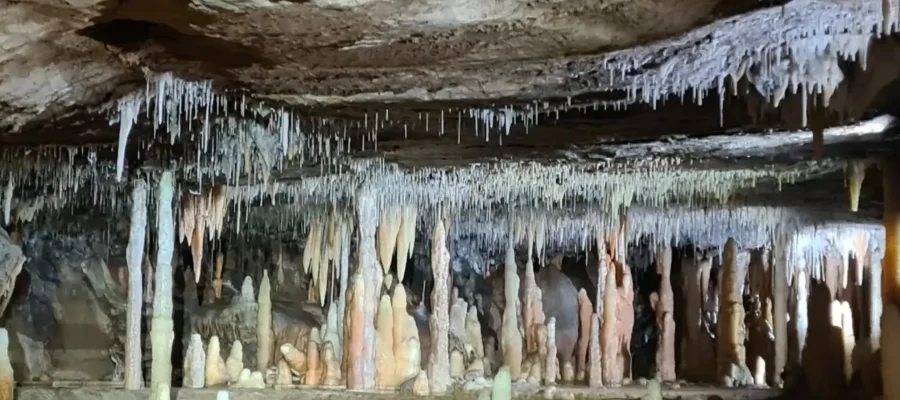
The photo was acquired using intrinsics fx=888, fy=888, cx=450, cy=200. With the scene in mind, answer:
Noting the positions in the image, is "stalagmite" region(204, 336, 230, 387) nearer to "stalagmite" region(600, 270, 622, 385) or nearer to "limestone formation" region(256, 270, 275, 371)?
"limestone formation" region(256, 270, 275, 371)

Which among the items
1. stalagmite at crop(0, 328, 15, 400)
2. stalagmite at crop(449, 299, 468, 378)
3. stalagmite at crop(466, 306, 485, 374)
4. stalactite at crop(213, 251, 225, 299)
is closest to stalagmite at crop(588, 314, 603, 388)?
stalagmite at crop(449, 299, 468, 378)

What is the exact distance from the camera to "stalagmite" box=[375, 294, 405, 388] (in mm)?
9477

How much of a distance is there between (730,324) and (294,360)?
6226 mm

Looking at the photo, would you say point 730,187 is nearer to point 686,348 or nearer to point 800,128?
point 800,128

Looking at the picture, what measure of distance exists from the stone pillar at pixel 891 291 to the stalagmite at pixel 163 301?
243 inches

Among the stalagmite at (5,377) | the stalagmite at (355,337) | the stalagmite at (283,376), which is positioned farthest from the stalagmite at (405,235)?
the stalagmite at (5,377)

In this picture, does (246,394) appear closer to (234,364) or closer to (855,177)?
(234,364)

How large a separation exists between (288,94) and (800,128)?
369 cm

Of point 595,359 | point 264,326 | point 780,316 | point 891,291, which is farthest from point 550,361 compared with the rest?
point 891,291

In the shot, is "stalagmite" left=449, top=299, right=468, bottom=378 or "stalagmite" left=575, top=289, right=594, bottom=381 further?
"stalagmite" left=575, top=289, right=594, bottom=381

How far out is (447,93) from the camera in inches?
227

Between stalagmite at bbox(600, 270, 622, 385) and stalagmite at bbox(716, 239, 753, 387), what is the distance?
5.78 feet

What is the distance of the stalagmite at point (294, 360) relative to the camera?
1002 cm

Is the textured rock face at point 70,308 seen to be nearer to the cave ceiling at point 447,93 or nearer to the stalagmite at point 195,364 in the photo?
the stalagmite at point 195,364
